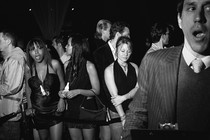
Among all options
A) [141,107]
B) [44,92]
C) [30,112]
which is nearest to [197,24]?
[141,107]

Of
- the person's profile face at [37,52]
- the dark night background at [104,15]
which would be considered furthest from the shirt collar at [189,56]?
the dark night background at [104,15]

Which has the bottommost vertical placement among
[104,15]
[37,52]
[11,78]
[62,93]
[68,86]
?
[62,93]

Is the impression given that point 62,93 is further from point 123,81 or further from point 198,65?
point 198,65

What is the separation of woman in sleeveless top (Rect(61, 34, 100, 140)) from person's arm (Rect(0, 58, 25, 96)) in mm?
804

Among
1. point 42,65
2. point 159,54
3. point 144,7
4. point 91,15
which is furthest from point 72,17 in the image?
point 159,54

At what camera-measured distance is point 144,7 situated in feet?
33.2

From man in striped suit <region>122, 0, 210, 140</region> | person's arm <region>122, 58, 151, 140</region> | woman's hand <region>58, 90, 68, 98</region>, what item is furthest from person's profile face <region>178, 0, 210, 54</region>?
woman's hand <region>58, 90, 68, 98</region>

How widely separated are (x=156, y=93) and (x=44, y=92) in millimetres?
2675

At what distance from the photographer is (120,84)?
3.45 m

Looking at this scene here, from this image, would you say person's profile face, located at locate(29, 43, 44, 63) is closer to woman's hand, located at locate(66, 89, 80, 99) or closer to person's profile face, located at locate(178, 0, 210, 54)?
woman's hand, located at locate(66, 89, 80, 99)

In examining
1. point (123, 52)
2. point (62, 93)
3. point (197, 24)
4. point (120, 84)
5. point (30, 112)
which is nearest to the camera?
point (197, 24)

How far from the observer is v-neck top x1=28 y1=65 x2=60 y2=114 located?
3787mm

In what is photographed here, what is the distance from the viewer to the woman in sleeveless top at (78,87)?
11.9ft

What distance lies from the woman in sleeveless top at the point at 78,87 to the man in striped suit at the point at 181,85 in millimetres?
2230
